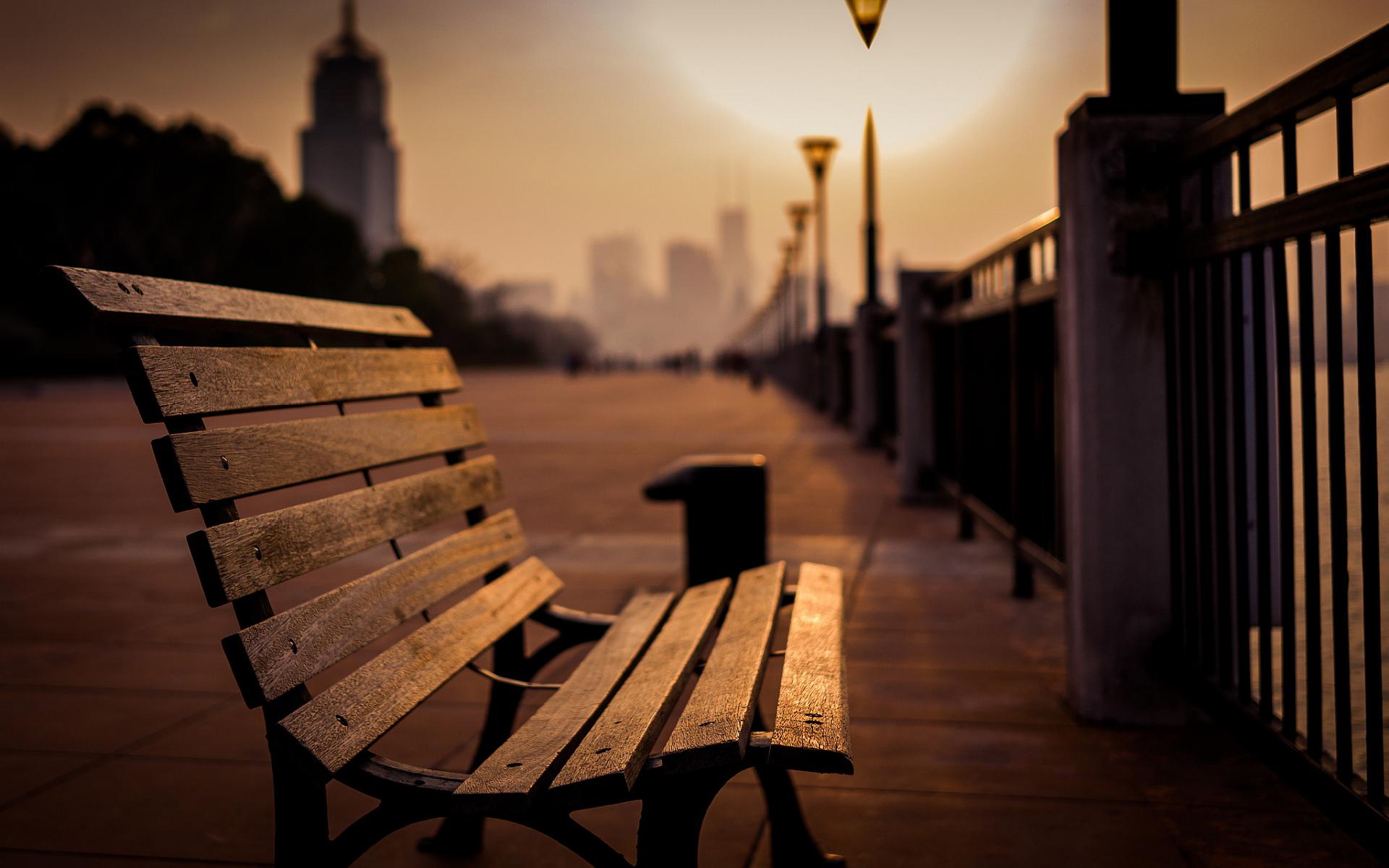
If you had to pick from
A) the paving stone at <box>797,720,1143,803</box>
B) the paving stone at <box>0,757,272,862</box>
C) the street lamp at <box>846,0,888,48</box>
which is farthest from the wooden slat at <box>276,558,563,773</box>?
the street lamp at <box>846,0,888,48</box>

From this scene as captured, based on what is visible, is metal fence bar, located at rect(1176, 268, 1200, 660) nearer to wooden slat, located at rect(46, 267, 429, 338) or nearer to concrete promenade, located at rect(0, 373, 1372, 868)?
concrete promenade, located at rect(0, 373, 1372, 868)

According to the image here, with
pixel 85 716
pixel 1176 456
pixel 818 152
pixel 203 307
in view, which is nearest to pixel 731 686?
pixel 203 307

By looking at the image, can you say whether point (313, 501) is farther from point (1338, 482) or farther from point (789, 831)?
point (1338, 482)

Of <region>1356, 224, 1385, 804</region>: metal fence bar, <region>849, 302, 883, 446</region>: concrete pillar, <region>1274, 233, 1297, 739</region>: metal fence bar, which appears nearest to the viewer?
<region>1356, 224, 1385, 804</region>: metal fence bar

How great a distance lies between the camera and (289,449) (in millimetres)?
2072

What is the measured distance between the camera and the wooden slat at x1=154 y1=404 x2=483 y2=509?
5.75ft

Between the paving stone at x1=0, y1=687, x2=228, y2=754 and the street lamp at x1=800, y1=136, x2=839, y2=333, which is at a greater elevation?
the street lamp at x1=800, y1=136, x2=839, y2=333

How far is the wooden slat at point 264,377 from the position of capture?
5.83 feet

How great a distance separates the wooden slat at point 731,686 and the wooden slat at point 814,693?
5 cm

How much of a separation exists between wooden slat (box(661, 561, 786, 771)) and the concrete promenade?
0.57 meters

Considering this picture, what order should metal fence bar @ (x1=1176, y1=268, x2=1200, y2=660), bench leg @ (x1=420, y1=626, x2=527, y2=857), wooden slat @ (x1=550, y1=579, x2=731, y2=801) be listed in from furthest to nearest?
metal fence bar @ (x1=1176, y1=268, x2=1200, y2=660), bench leg @ (x1=420, y1=626, x2=527, y2=857), wooden slat @ (x1=550, y1=579, x2=731, y2=801)

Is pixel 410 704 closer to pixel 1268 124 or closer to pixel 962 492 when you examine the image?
pixel 1268 124

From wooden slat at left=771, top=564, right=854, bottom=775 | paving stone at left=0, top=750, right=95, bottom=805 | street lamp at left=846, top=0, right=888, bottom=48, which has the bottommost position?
paving stone at left=0, top=750, right=95, bottom=805

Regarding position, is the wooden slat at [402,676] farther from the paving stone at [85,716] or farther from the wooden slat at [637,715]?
the paving stone at [85,716]
